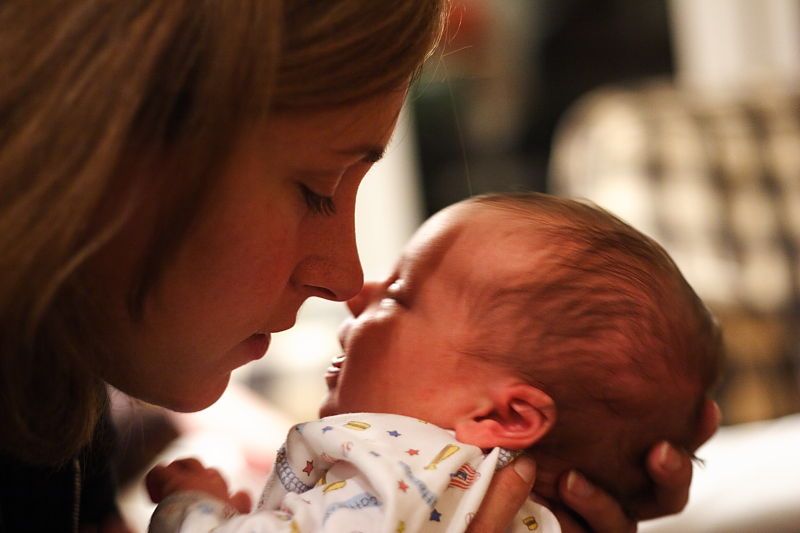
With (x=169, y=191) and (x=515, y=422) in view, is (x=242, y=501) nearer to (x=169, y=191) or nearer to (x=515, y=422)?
(x=515, y=422)

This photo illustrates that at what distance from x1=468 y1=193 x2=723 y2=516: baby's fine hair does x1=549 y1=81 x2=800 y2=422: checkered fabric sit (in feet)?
4.93

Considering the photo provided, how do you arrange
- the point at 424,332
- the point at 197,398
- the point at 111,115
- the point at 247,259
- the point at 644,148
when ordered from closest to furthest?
1. the point at 111,115
2. the point at 247,259
3. the point at 197,398
4. the point at 424,332
5. the point at 644,148

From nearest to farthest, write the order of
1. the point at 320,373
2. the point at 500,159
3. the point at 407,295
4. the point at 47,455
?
the point at 47,455
the point at 407,295
the point at 320,373
the point at 500,159

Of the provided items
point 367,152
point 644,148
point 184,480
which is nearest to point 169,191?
point 367,152

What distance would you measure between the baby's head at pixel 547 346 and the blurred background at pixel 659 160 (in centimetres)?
25

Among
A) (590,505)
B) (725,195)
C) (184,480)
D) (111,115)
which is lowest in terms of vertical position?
(725,195)

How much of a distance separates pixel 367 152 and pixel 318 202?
0.20 feet

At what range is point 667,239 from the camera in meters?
2.57

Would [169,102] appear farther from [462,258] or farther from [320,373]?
[320,373]

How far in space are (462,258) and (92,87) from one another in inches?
18.5

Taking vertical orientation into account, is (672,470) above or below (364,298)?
below

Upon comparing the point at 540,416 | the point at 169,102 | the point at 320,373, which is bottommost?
the point at 320,373

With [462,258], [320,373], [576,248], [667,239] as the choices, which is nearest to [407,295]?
[462,258]

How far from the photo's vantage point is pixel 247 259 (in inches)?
30.9
